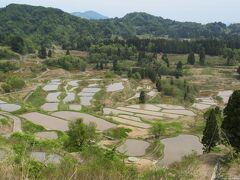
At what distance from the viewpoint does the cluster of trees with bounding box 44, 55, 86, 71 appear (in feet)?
232

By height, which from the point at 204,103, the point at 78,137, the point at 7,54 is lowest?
the point at 204,103

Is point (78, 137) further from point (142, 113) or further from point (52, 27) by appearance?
point (52, 27)

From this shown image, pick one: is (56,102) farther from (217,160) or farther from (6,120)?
(217,160)

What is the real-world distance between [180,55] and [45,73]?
37.8 meters

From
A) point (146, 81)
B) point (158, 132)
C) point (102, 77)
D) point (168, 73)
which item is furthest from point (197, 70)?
point (158, 132)

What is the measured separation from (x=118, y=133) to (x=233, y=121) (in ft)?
42.6

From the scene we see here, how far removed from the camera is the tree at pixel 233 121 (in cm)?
1672

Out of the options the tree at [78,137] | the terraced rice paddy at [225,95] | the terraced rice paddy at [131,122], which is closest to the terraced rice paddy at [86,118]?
the terraced rice paddy at [131,122]

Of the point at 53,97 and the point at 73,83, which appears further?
the point at 73,83

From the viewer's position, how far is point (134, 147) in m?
24.6

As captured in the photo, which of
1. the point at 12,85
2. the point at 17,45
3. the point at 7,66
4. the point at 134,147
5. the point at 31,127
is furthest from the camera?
A: the point at 17,45

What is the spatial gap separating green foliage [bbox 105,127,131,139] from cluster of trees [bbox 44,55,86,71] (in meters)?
42.6

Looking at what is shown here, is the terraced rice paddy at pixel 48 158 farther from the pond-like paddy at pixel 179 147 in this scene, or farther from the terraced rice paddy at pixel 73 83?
the terraced rice paddy at pixel 73 83

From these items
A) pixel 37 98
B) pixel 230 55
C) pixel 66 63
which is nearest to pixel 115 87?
pixel 37 98
